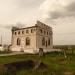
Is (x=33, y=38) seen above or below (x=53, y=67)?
above

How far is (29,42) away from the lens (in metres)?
53.7

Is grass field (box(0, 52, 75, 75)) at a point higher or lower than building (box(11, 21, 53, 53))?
lower

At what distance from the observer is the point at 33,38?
52219mm

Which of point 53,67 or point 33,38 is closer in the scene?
point 53,67

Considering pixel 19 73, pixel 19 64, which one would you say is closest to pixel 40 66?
pixel 19 64

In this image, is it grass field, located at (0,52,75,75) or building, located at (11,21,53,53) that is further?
building, located at (11,21,53,53)

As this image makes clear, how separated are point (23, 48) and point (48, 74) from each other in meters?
35.7

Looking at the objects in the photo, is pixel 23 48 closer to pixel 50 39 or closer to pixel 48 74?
pixel 50 39

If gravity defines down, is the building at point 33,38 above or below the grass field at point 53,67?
above

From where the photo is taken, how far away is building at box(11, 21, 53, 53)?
51.5 meters

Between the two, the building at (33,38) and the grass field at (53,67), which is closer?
the grass field at (53,67)

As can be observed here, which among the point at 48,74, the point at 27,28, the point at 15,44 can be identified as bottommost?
the point at 48,74

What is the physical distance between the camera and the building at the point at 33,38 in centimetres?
5146

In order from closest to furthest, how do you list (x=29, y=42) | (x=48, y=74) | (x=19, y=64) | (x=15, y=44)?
(x=48, y=74)
(x=19, y=64)
(x=29, y=42)
(x=15, y=44)
